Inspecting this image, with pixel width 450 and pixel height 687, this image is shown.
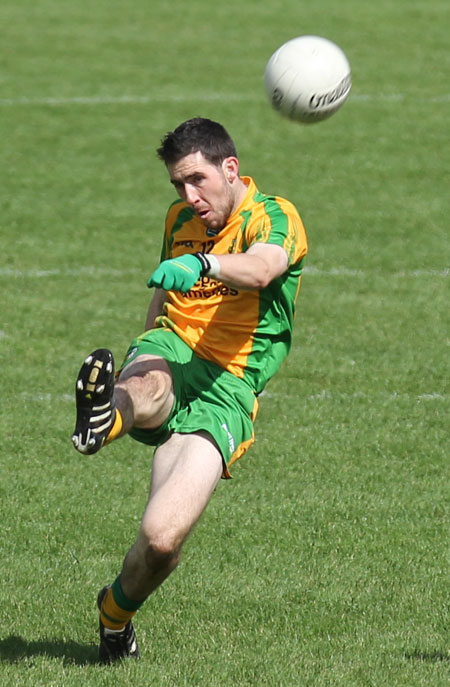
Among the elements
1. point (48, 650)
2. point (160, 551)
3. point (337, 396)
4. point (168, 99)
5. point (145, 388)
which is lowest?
point (168, 99)

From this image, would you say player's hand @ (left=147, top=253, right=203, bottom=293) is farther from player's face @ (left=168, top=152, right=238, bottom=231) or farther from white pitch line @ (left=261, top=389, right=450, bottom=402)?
white pitch line @ (left=261, top=389, right=450, bottom=402)

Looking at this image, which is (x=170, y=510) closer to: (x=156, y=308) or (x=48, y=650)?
(x=48, y=650)

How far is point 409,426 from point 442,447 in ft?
1.25

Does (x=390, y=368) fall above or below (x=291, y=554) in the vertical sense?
below

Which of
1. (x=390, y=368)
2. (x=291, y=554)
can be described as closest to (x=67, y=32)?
(x=390, y=368)

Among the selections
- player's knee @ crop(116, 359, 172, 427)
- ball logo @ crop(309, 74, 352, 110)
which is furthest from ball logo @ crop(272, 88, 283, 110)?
player's knee @ crop(116, 359, 172, 427)

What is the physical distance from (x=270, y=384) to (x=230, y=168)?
146 inches

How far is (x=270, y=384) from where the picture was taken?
9.37 meters

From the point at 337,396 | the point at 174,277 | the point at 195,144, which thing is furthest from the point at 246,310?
the point at 337,396

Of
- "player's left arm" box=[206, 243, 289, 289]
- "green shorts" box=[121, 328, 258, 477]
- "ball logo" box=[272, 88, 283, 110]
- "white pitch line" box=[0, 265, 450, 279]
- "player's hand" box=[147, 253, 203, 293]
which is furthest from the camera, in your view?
"white pitch line" box=[0, 265, 450, 279]

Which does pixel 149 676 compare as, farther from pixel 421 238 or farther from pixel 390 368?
pixel 421 238

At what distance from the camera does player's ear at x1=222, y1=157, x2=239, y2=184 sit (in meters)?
5.82

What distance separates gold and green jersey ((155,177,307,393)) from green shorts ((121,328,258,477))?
0.07 metres

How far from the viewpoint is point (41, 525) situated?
22.9ft
